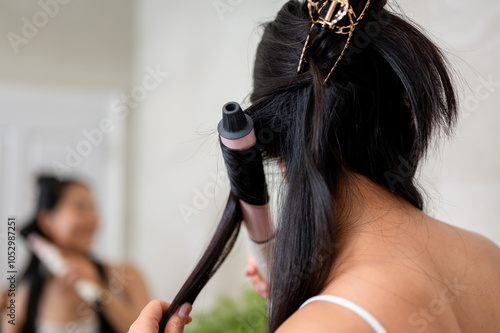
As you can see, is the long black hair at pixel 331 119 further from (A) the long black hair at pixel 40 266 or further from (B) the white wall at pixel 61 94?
(B) the white wall at pixel 61 94

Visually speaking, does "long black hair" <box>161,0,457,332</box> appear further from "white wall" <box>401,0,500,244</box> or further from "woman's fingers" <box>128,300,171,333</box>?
"white wall" <box>401,0,500,244</box>

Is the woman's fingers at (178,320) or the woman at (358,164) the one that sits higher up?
the woman at (358,164)

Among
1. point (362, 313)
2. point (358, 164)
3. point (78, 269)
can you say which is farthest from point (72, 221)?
point (362, 313)

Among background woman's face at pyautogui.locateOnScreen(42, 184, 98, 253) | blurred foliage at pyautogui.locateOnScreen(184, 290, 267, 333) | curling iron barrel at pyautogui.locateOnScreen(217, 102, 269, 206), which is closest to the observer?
curling iron barrel at pyautogui.locateOnScreen(217, 102, 269, 206)

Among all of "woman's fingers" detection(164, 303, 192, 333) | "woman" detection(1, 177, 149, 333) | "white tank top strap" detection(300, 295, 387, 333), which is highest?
"white tank top strap" detection(300, 295, 387, 333)

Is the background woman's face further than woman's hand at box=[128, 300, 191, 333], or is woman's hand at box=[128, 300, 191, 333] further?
the background woman's face

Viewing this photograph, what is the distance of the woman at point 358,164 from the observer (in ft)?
1.59

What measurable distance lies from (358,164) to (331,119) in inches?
2.8

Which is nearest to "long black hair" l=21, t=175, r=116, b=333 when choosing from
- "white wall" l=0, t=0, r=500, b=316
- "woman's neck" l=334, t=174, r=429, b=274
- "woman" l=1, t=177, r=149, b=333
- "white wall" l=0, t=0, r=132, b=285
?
"woman" l=1, t=177, r=149, b=333

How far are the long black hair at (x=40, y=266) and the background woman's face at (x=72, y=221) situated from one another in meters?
0.03

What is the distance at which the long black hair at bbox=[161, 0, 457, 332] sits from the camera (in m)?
0.50

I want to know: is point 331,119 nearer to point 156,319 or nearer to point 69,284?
point 156,319

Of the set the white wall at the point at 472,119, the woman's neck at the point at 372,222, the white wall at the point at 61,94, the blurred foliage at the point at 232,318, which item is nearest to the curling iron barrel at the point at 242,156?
the woman's neck at the point at 372,222

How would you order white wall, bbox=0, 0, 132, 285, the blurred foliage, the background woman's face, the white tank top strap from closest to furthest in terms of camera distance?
1. the white tank top strap
2. the blurred foliage
3. the background woman's face
4. white wall, bbox=0, 0, 132, 285
